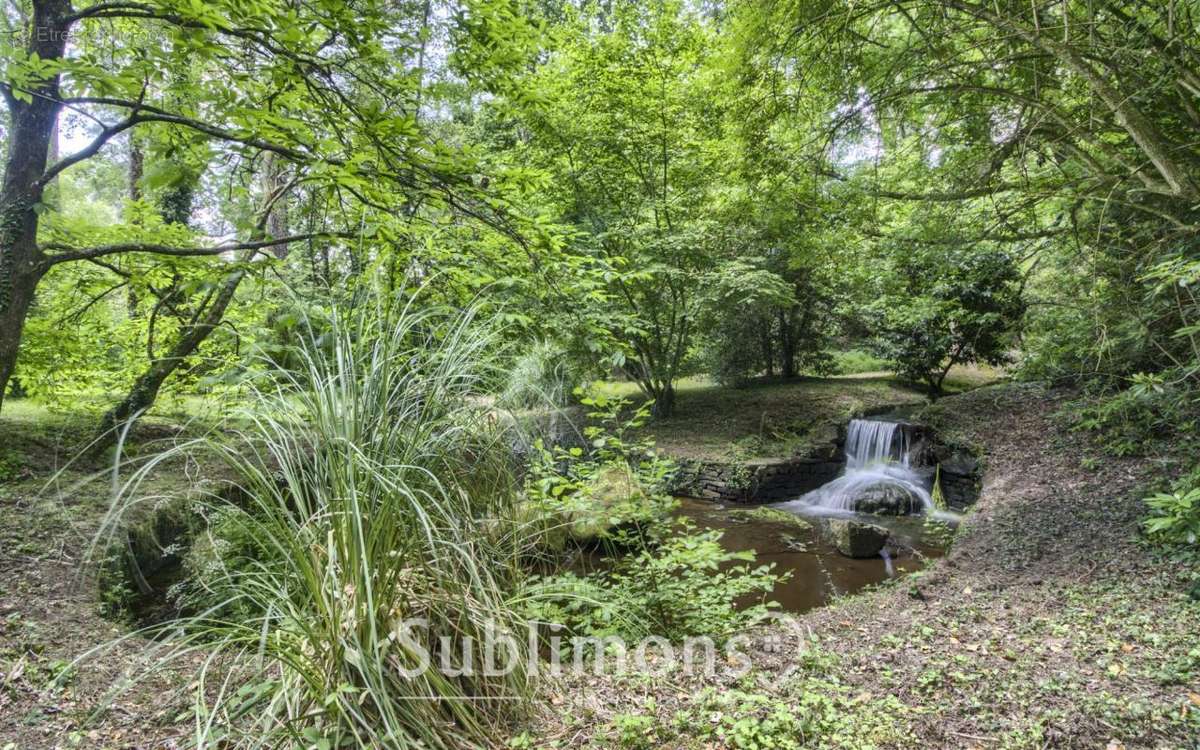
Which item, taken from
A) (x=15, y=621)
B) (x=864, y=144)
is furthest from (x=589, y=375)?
(x=15, y=621)

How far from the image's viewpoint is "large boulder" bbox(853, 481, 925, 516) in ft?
22.9

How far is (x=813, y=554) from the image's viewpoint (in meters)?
5.55

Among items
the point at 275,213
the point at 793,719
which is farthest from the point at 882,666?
the point at 275,213

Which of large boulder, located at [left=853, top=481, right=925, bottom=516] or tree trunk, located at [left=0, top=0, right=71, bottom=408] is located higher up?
tree trunk, located at [left=0, top=0, right=71, bottom=408]

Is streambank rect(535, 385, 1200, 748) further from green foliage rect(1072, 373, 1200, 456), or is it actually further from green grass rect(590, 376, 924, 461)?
green grass rect(590, 376, 924, 461)

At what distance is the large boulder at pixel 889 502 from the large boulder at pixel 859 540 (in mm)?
1555

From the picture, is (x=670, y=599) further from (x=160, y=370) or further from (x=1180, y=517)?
(x=160, y=370)

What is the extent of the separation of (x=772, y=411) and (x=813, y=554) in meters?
4.55

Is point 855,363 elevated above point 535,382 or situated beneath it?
elevated above

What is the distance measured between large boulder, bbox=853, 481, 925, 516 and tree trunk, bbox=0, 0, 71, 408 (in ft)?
25.7

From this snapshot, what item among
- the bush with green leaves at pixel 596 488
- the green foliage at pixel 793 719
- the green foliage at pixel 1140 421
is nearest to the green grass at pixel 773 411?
the green foliage at pixel 1140 421

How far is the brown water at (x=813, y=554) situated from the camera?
4668 millimetres

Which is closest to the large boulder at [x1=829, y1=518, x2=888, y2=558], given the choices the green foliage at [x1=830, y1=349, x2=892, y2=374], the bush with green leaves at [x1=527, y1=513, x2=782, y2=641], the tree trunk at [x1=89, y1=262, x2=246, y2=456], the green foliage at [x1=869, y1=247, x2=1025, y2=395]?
the bush with green leaves at [x1=527, y1=513, x2=782, y2=641]

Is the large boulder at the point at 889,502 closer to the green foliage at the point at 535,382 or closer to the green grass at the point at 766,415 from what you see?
the green grass at the point at 766,415
